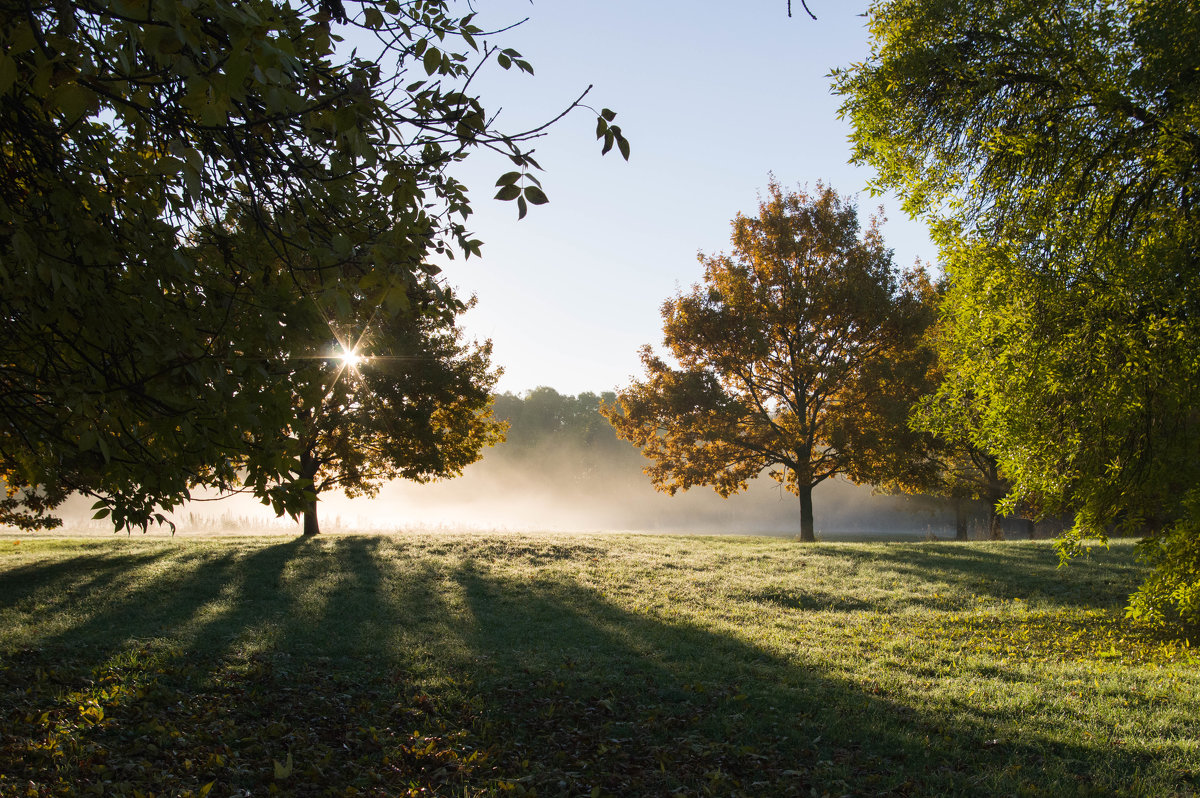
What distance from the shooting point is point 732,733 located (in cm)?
627

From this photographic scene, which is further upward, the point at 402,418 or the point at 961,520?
the point at 402,418

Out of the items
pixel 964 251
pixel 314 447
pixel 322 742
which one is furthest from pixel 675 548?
pixel 322 742

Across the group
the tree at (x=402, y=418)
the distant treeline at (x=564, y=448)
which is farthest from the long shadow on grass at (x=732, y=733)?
the distant treeline at (x=564, y=448)

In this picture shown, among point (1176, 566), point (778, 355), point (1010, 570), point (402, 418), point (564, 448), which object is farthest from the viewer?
point (564, 448)

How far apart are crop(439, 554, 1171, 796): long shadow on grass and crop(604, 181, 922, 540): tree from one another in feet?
44.5

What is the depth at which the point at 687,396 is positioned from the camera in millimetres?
22047

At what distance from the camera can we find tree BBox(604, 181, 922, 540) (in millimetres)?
21969

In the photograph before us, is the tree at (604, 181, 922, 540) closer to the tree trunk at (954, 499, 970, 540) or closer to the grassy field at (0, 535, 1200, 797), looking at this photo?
the grassy field at (0, 535, 1200, 797)

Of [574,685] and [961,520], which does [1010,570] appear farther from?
[961,520]

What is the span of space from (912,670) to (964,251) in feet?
18.5

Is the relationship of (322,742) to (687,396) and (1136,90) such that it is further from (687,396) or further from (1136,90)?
(687,396)

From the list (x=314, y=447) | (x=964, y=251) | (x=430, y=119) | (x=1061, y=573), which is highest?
(x=964, y=251)

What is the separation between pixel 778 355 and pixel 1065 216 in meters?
13.7

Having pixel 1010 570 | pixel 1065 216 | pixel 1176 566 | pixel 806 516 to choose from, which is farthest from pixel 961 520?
pixel 1065 216
